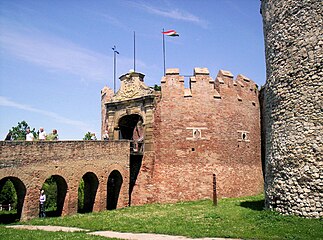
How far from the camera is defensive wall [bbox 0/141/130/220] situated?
46.3 feet

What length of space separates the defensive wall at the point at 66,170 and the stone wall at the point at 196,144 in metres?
1.89

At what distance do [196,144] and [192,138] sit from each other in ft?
1.41

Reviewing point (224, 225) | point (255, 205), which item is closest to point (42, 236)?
point (224, 225)

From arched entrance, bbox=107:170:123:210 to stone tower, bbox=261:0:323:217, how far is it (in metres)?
9.05

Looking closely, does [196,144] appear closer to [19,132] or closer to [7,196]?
[7,196]

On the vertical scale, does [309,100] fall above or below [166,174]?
above

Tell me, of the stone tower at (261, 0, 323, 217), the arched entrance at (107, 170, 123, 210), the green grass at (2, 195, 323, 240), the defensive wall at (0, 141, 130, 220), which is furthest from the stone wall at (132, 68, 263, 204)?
the stone tower at (261, 0, 323, 217)

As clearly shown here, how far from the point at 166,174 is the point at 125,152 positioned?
2.74 m

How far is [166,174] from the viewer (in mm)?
19562

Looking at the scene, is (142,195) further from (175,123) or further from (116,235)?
(116,235)

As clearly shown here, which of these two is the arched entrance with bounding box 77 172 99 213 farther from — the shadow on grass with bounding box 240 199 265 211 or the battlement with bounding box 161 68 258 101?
the shadow on grass with bounding box 240 199 265 211

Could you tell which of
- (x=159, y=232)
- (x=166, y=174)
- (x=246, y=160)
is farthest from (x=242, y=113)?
(x=159, y=232)

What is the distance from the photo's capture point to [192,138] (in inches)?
790

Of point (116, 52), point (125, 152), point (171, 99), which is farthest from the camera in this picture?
point (116, 52)
